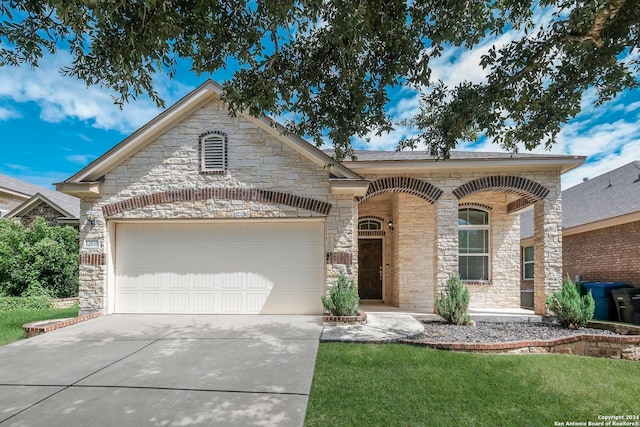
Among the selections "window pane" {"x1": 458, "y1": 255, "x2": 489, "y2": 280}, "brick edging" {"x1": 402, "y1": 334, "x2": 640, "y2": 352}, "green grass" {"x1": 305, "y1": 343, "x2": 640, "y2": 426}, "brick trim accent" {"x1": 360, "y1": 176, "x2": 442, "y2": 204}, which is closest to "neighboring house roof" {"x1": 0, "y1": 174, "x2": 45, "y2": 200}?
"brick trim accent" {"x1": 360, "y1": 176, "x2": 442, "y2": 204}

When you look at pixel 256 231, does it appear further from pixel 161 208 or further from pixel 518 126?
pixel 518 126

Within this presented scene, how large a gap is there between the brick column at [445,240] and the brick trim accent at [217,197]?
301 centimetres

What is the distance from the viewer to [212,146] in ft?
28.9

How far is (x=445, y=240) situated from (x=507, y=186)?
6.97 feet

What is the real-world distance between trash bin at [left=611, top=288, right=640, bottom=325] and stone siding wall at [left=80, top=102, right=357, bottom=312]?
775cm

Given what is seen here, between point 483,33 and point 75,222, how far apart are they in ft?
54.0

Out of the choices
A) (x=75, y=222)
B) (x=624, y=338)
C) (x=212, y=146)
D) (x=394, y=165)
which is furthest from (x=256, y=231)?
(x=75, y=222)

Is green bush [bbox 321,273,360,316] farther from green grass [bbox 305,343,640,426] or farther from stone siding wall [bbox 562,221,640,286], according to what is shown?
stone siding wall [bbox 562,221,640,286]

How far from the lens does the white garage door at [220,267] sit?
8.90m

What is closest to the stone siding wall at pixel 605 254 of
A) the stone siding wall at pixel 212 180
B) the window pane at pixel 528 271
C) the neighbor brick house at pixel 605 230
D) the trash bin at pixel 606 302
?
the neighbor brick house at pixel 605 230

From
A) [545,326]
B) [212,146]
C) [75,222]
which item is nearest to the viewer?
[545,326]

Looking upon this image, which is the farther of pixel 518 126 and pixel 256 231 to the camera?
pixel 256 231

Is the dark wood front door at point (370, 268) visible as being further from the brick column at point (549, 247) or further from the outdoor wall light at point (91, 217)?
the outdoor wall light at point (91, 217)

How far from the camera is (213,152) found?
346 inches
